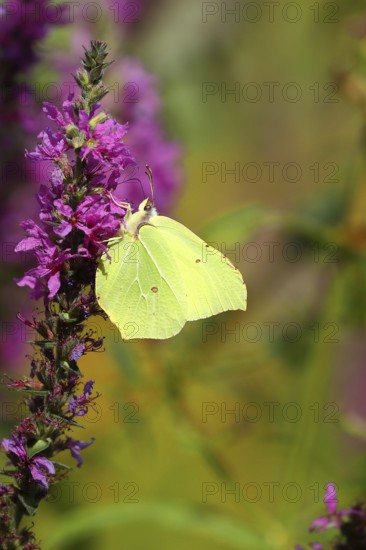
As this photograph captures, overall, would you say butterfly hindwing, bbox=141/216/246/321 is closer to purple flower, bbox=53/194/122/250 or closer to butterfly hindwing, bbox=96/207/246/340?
butterfly hindwing, bbox=96/207/246/340

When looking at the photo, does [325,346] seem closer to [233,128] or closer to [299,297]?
[299,297]

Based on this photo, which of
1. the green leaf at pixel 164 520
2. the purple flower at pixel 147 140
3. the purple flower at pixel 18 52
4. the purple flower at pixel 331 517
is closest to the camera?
the purple flower at pixel 331 517

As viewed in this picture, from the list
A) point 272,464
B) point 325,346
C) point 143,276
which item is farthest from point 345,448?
point 143,276

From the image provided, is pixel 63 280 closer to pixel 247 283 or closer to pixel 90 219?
pixel 90 219

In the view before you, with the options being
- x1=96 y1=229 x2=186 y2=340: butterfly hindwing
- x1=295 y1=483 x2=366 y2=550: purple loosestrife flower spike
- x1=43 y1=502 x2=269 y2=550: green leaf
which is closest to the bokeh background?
x1=43 y1=502 x2=269 y2=550: green leaf

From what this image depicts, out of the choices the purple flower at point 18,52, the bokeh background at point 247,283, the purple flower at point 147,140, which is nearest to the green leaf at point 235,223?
the bokeh background at point 247,283

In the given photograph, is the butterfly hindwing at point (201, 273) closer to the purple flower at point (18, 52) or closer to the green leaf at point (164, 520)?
the purple flower at point (18, 52)

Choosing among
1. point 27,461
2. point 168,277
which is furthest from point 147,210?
point 27,461
